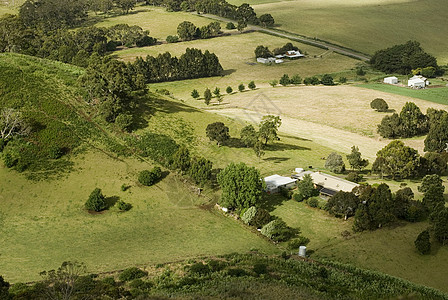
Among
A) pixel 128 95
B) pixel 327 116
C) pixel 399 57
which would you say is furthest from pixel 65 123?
pixel 399 57

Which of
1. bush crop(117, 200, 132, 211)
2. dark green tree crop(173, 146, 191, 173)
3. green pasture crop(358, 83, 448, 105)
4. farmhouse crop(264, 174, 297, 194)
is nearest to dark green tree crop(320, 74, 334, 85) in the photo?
green pasture crop(358, 83, 448, 105)

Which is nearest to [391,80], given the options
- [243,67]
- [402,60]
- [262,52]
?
[402,60]

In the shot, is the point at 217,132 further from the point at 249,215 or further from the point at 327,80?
the point at 327,80

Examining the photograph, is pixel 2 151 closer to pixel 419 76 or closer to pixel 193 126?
pixel 193 126

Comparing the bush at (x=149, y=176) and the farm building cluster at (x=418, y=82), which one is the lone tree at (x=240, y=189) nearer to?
the bush at (x=149, y=176)

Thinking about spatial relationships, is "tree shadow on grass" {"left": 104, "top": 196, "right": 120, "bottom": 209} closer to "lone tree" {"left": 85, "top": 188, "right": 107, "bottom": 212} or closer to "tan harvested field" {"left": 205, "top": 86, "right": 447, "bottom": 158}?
"lone tree" {"left": 85, "top": 188, "right": 107, "bottom": 212}
